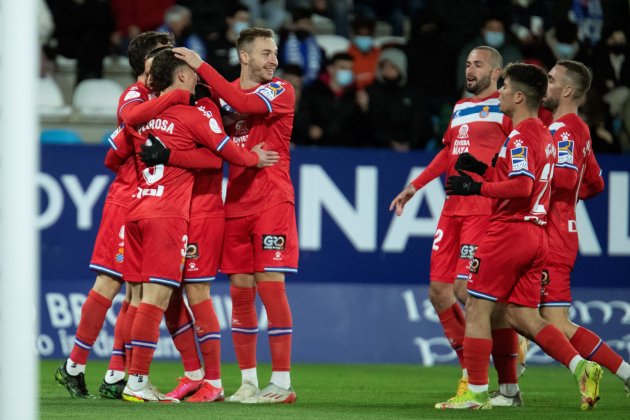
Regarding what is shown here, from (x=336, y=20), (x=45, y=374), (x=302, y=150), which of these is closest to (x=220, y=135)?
(x=45, y=374)

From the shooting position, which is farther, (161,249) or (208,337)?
(208,337)

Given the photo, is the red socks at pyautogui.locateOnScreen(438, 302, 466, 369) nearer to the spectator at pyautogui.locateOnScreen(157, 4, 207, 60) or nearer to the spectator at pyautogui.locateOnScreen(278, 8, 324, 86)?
the spectator at pyautogui.locateOnScreen(278, 8, 324, 86)

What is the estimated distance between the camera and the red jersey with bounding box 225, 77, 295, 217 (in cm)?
750

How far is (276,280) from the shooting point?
7.43 m

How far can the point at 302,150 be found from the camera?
458 inches

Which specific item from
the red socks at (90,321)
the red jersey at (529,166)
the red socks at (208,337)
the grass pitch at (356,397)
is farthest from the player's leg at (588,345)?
the red socks at (90,321)

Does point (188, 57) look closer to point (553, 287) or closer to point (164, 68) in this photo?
point (164, 68)

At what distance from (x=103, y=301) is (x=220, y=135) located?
4.43 ft

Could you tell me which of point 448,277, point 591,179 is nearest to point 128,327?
point 448,277

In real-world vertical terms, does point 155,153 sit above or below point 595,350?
above

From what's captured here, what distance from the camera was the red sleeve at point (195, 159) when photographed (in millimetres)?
7180

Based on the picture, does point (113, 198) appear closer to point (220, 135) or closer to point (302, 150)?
point (220, 135)

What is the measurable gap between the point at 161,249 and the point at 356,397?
1.88 meters

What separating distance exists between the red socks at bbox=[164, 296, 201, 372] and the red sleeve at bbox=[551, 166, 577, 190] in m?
2.51
